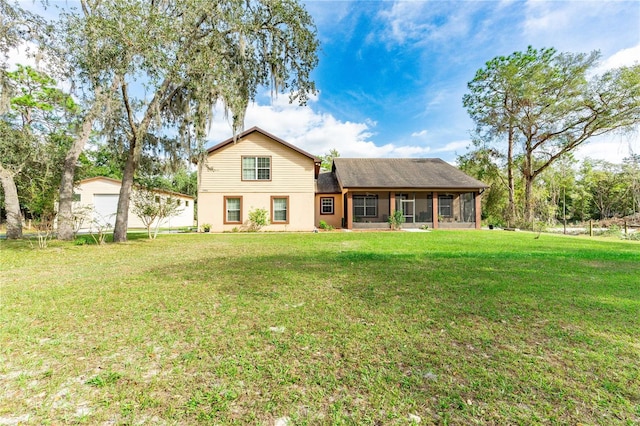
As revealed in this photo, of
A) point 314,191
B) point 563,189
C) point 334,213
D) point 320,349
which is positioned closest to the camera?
point 320,349

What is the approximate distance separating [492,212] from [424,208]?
8.14 meters

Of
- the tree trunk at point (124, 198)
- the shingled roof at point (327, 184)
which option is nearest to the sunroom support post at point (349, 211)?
the shingled roof at point (327, 184)

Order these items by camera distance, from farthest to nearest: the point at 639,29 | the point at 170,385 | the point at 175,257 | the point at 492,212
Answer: the point at 492,212, the point at 639,29, the point at 175,257, the point at 170,385

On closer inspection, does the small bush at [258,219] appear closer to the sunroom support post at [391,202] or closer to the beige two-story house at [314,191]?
the beige two-story house at [314,191]

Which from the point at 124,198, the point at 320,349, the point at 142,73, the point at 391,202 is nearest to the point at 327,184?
the point at 391,202

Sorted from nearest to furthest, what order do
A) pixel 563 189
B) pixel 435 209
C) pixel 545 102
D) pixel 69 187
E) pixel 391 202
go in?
pixel 69 187
pixel 391 202
pixel 435 209
pixel 545 102
pixel 563 189

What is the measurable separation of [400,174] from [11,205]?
20.3 meters

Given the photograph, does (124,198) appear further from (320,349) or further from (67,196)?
(320,349)

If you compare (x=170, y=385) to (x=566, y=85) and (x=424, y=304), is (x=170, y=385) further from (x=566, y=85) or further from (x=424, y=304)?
(x=566, y=85)

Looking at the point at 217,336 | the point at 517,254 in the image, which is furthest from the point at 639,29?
the point at 217,336

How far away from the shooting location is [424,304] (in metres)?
3.72

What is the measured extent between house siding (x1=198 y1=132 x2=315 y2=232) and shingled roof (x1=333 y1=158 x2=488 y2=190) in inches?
115

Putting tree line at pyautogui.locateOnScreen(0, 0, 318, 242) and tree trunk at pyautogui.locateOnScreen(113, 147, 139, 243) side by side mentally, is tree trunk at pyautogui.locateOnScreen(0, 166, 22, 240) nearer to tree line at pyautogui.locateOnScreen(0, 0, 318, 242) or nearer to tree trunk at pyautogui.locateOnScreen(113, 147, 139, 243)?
tree line at pyautogui.locateOnScreen(0, 0, 318, 242)

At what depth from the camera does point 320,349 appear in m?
2.54
